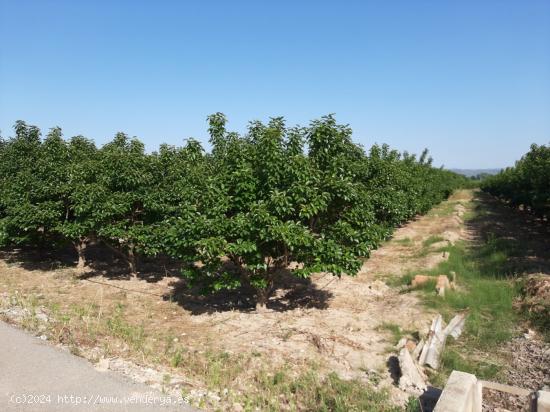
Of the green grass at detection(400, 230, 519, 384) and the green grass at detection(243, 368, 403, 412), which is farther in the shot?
the green grass at detection(400, 230, 519, 384)

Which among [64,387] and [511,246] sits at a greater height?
[511,246]

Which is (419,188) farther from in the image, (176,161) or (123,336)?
(123,336)

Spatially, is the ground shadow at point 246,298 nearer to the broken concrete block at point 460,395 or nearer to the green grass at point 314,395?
the green grass at point 314,395

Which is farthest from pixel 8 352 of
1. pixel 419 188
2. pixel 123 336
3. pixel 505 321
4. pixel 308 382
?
pixel 419 188

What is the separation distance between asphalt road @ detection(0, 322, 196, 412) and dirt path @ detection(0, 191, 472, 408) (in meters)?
0.47

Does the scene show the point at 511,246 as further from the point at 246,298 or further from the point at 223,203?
the point at 223,203

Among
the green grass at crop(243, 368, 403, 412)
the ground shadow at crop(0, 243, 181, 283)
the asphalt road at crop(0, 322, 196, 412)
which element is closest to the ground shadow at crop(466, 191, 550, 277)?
the green grass at crop(243, 368, 403, 412)

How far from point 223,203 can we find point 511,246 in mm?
12879

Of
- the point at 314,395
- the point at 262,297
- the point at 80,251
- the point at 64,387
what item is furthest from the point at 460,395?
the point at 80,251

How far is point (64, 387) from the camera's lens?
570cm

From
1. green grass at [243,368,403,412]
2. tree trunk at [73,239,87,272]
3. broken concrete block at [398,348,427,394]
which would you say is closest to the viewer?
green grass at [243,368,403,412]

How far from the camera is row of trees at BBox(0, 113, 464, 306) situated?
27.3 feet

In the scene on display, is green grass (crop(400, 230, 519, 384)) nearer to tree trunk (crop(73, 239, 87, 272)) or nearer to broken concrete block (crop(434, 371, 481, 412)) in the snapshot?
broken concrete block (crop(434, 371, 481, 412))

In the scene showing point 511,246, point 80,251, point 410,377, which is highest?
point 511,246
